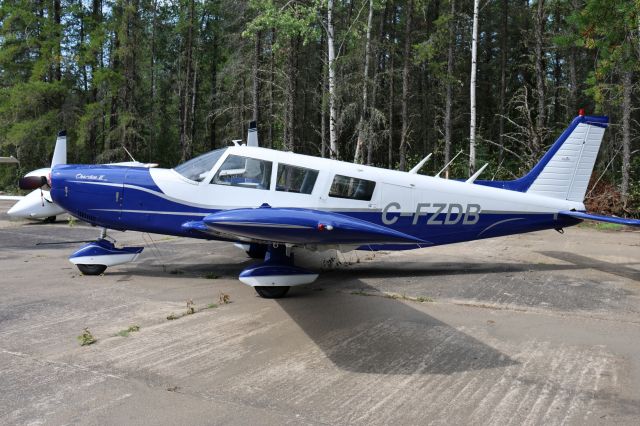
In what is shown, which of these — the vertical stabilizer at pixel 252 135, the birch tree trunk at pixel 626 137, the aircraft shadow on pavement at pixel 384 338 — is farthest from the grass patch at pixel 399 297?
the birch tree trunk at pixel 626 137

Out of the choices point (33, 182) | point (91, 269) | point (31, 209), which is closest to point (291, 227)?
point (91, 269)

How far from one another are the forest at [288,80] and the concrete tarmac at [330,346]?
508 inches

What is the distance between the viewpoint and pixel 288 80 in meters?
20.5

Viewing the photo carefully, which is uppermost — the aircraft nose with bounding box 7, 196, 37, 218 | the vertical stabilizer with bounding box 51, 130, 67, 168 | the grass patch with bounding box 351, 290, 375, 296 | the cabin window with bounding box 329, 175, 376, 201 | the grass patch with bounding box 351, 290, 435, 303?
the vertical stabilizer with bounding box 51, 130, 67, 168

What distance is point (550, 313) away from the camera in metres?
5.41

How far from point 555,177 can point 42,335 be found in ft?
25.2

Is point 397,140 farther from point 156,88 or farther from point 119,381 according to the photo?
point 119,381

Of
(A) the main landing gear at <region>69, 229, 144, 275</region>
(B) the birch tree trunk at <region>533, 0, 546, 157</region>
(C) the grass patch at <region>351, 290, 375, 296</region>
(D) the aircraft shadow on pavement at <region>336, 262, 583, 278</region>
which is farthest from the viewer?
(B) the birch tree trunk at <region>533, 0, 546, 157</region>

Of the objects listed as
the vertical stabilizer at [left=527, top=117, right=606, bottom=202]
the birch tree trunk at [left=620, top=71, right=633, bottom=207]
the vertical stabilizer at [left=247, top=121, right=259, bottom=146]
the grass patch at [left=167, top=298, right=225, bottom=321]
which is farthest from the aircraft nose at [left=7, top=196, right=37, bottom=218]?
the birch tree trunk at [left=620, top=71, right=633, bottom=207]

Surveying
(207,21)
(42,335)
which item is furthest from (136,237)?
(207,21)

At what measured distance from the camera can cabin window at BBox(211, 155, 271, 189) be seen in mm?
6766

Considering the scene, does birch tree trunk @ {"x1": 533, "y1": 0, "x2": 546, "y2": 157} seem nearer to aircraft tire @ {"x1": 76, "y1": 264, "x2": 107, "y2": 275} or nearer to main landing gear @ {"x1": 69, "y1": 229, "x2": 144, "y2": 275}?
main landing gear @ {"x1": 69, "y1": 229, "x2": 144, "y2": 275}

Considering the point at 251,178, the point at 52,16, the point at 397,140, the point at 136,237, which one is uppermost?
the point at 52,16

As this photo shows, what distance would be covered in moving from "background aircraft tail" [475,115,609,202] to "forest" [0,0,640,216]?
1141cm
